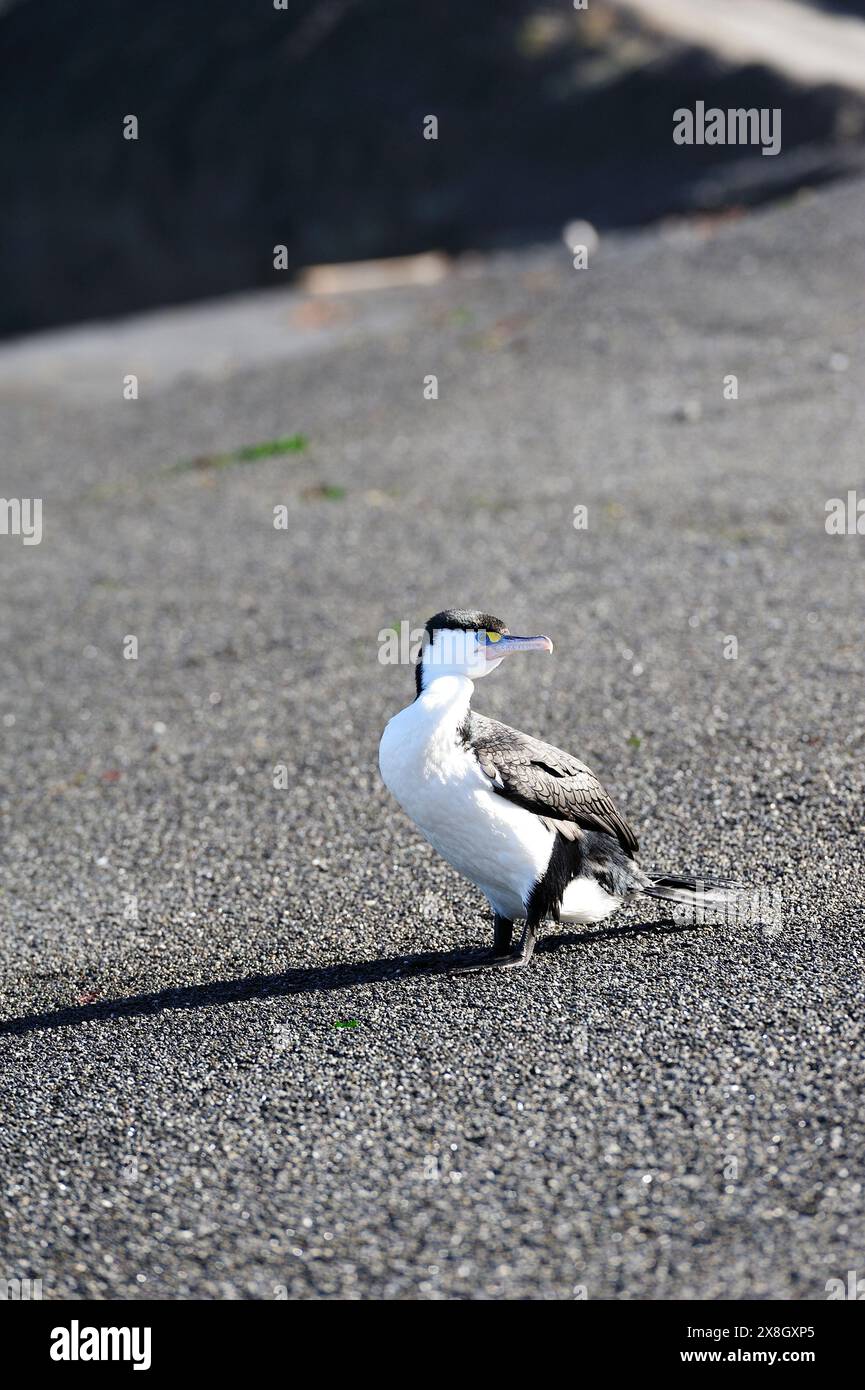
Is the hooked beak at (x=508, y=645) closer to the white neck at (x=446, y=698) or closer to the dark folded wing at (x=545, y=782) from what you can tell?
the white neck at (x=446, y=698)

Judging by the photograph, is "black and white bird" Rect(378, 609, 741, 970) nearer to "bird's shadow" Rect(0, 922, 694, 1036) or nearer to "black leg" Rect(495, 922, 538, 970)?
"black leg" Rect(495, 922, 538, 970)

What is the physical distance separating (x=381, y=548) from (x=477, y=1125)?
8.07 meters

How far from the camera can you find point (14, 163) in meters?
30.5

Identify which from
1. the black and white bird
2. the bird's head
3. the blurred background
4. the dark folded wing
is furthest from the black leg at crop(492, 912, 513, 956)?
the bird's head

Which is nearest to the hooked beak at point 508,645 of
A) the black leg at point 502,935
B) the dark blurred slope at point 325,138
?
the black leg at point 502,935

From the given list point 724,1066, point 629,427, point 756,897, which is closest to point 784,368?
point 629,427

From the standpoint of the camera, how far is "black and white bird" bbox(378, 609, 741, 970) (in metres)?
6.11

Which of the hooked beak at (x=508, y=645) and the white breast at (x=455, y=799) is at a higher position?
the hooked beak at (x=508, y=645)

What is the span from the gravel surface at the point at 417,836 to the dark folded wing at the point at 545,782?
1.88ft

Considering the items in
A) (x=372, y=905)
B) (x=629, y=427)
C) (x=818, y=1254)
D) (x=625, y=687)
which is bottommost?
(x=818, y=1254)

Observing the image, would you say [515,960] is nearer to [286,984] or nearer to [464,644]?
[286,984]

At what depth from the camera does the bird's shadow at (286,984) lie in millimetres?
6488

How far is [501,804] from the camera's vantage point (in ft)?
20.3

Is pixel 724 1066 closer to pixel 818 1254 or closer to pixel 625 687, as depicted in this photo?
pixel 818 1254
